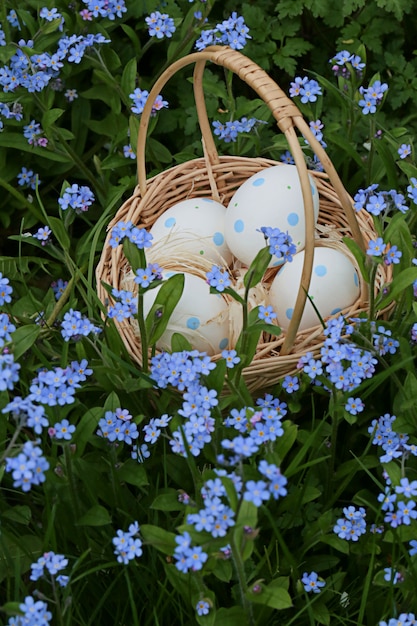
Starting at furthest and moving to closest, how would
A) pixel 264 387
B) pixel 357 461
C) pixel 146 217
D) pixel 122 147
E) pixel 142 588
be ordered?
pixel 122 147, pixel 146 217, pixel 264 387, pixel 357 461, pixel 142 588

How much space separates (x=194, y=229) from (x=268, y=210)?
0.23 meters

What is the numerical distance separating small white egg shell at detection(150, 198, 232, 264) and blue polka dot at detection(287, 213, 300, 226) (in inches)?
8.1

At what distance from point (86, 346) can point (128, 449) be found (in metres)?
0.26

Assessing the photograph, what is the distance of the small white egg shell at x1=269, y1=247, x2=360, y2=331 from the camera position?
205 centimetres

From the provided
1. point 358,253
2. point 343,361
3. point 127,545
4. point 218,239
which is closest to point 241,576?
point 127,545

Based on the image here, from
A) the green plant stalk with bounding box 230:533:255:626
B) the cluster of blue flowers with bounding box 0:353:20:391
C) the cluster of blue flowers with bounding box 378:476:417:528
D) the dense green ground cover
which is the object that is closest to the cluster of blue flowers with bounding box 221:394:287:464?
the dense green ground cover

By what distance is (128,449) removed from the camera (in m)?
2.03

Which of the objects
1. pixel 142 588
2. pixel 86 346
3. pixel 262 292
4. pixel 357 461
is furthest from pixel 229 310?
pixel 142 588

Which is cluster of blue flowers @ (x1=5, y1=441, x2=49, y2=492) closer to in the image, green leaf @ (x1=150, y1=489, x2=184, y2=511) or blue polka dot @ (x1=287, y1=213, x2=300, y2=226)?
green leaf @ (x1=150, y1=489, x2=184, y2=511)

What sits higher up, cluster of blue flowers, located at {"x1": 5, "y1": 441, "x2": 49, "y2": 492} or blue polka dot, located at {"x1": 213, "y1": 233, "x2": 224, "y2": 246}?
blue polka dot, located at {"x1": 213, "y1": 233, "x2": 224, "y2": 246}

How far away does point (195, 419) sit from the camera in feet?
5.02

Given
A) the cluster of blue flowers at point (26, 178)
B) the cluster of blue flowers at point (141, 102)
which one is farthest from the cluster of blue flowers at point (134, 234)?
the cluster of blue flowers at point (26, 178)

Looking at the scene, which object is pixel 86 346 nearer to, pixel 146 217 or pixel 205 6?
pixel 146 217

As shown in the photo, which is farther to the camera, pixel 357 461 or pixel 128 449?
pixel 128 449
